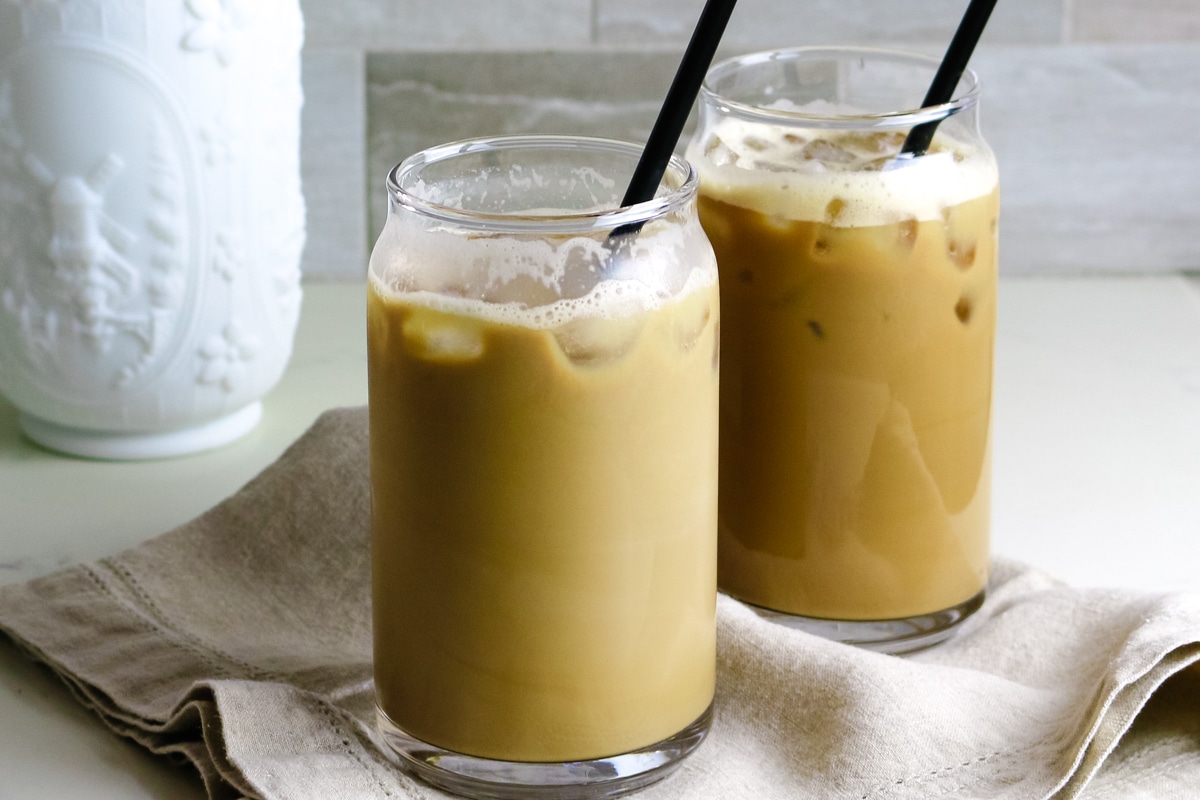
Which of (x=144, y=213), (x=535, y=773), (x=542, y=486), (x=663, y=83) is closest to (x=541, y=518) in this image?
(x=542, y=486)

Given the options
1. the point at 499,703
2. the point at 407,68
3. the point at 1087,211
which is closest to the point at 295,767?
the point at 499,703

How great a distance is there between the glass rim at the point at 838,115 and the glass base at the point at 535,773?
1.01 ft

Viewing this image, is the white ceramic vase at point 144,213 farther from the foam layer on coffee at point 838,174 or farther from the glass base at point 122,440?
the foam layer on coffee at point 838,174

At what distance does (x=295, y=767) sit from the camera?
0.68 m

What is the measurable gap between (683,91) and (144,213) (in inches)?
20.9

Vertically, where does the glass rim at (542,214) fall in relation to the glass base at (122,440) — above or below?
above

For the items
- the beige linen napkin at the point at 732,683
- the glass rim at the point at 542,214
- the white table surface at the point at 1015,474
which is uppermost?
the glass rim at the point at 542,214

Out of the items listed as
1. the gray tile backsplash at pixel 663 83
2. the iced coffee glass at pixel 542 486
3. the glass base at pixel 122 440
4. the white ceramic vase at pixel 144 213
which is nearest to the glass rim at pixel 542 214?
the iced coffee glass at pixel 542 486

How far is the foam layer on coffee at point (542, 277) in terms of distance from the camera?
0.62m

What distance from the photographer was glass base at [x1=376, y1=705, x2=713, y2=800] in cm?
67

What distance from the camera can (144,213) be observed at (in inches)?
40.8

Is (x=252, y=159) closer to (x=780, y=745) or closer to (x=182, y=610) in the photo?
(x=182, y=610)

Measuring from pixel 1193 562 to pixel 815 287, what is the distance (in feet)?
1.26

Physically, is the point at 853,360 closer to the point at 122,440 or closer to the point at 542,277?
the point at 542,277
